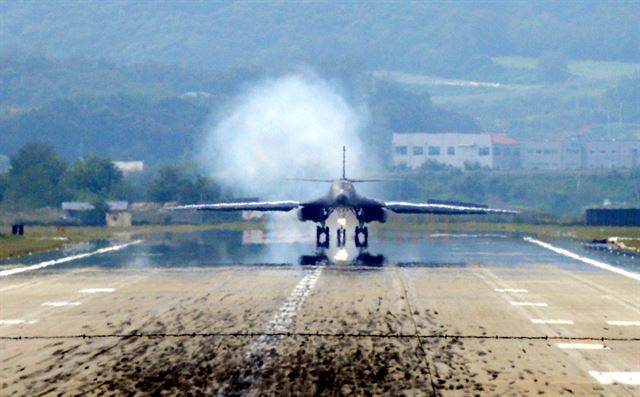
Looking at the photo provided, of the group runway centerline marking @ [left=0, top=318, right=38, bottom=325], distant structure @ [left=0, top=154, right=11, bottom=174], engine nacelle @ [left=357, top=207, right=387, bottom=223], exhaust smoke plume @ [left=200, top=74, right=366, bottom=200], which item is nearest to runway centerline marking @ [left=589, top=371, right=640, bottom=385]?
runway centerline marking @ [left=0, top=318, right=38, bottom=325]

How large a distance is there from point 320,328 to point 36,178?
78287mm

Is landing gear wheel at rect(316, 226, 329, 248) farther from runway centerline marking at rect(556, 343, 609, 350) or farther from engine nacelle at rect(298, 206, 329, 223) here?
runway centerline marking at rect(556, 343, 609, 350)

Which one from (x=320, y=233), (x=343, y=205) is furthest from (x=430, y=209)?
(x=343, y=205)

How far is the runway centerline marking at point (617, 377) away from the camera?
1862 cm

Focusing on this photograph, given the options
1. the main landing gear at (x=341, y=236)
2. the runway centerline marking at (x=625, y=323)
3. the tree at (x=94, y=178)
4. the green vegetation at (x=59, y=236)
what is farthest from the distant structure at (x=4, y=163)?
the runway centerline marking at (x=625, y=323)

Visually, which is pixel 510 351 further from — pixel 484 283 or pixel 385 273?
pixel 385 273

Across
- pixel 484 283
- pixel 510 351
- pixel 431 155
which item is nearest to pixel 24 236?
pixel 484 283

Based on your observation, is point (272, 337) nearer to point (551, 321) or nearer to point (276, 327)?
point (276, 327)

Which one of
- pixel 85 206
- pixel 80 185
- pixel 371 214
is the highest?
pixel 80 185

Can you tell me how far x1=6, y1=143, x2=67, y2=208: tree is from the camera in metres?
96.1

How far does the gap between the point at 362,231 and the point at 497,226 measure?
1291 inches

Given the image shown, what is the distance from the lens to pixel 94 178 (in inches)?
4055

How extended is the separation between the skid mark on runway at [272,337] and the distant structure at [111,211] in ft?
169

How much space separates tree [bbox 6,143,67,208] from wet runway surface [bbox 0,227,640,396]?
49.9 metres
